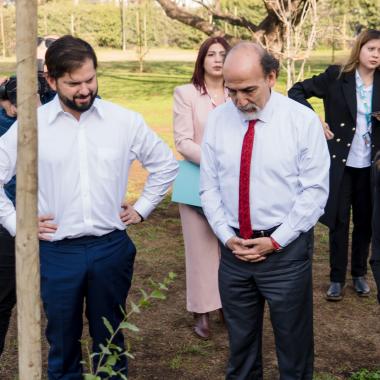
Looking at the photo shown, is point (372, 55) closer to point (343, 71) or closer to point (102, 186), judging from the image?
point (343, 71)

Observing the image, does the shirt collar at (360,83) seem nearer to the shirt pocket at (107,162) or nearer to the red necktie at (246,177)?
the red necktie at (246,177)

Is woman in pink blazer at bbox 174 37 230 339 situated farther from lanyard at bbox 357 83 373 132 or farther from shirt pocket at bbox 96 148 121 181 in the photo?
shirt pocket at bbox 96 148 121 181

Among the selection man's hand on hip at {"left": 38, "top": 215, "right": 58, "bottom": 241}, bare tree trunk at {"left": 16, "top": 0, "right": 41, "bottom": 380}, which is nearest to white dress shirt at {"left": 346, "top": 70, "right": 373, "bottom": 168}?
man's hand on hip at {"left": 38, "top": 215, "right": 58, "bottom": 241}

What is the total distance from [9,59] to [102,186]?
4167cm

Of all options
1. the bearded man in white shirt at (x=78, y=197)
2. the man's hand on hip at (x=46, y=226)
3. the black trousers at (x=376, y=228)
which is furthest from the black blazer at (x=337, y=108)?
the man's hand on hip at (x=46, y=226)

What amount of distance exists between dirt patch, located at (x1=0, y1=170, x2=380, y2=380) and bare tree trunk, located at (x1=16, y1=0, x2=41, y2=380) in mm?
2172

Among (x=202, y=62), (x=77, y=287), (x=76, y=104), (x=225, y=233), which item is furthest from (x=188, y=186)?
(x=76, y=104)

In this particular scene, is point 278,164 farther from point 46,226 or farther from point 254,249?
point 46,226

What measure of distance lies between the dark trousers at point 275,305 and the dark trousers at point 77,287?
1.80 ft

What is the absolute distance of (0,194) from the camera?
346 cm

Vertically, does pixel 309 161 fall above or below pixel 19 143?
below

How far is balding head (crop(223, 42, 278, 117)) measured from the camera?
129 inches

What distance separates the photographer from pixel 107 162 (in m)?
3.35

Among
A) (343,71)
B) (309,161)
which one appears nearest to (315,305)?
(343,71)
